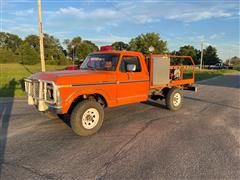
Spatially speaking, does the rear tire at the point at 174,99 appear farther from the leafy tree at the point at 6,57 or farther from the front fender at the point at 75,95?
the leafy tree at the point at 6,57

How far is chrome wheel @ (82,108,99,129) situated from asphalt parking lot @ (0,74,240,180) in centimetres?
30

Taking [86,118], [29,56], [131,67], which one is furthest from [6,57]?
[86,118]

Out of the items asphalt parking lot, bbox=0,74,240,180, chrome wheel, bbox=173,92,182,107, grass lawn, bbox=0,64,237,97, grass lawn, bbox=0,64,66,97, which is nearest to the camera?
asphalt parking lot, bbox=0,74,240,180

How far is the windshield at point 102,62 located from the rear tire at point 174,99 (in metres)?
2.75

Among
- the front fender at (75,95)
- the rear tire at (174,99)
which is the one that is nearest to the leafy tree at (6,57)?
the rear tire at (174,99)

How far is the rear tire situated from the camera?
7754 mm

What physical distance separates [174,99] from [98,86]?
3594 millimetres

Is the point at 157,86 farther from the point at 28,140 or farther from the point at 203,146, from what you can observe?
the point at 28,140

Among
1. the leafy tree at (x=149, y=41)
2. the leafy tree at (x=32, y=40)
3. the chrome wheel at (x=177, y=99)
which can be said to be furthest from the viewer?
the leafy tree at (x=32, y=40)

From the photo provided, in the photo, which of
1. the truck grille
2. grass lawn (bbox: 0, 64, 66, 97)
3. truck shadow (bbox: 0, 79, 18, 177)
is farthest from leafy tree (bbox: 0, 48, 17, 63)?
the truck grille

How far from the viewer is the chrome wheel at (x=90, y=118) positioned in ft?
17.3

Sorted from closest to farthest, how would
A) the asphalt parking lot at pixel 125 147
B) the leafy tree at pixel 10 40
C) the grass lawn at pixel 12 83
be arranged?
the asphalt parking lot at pixel 125 147, the grass lawn at pixel 12 83, the leafy tree at pixel 10 40

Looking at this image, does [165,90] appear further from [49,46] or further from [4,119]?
[49,46]

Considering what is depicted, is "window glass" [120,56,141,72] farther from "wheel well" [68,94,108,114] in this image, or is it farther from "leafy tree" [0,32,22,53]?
"leafy tree" [0,32,22,53]
